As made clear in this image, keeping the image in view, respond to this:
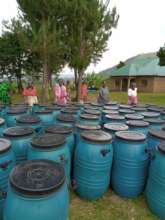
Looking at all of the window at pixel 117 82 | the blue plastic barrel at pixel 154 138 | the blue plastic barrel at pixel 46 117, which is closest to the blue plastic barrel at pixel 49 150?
the blue plastic barrel at pixel 154 138

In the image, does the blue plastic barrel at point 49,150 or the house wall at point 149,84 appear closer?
the blue plastic barrel at point 49,150

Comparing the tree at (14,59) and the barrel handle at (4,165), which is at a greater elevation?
the tree at (14,59)

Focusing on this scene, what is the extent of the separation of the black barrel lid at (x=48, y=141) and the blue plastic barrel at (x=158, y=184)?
1377 millimetres

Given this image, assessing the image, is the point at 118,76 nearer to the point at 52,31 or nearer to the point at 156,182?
the point at 52,31

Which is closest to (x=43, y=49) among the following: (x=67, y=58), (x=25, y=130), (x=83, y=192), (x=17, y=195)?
(x=67, y=58)

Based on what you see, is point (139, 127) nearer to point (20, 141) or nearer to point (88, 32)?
point (20, 141)

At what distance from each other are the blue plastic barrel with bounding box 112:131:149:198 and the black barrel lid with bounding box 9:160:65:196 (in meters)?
1.36

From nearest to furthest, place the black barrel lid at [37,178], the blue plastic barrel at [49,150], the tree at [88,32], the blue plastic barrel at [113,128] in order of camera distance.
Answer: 1. the black barrel lid at [37,178]
2. the blue plastic barrel at [49,150]
3. the blue plastic barrel at [113,128]
4. the tree at [88,32]

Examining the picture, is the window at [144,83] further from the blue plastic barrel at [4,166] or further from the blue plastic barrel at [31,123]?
the blue plastic barrel at [4,166]

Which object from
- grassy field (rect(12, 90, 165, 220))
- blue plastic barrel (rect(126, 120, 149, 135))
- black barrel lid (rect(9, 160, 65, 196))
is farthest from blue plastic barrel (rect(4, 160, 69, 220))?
blue plastic barrel (rect(126, 120, 149, 135))

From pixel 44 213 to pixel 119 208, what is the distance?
5.25 ft

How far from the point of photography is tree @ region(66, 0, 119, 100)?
11933 mm

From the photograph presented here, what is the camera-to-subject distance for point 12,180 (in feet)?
6.73

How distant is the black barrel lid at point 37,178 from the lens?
1.95 m
